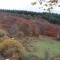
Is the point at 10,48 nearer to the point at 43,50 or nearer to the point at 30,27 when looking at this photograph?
the point at 43,50

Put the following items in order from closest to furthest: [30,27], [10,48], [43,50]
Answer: [10,48] → [43,50] → [30,27]

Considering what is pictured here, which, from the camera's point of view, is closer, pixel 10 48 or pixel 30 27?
pixel 10 48

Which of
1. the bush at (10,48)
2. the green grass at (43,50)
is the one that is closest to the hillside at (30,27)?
the green grass at (43,50)

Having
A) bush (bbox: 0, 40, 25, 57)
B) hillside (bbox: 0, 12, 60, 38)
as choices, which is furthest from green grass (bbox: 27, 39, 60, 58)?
hillside (bbox: 0, 12, 60, 38)

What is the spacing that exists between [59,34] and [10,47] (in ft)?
51.2

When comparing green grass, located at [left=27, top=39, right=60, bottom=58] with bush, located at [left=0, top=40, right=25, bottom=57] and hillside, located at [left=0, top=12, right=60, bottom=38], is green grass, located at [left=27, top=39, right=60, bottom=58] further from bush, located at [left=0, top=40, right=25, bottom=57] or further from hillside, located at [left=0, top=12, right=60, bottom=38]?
hillside, located at [left=0, top=12, right=60, bottom=38]

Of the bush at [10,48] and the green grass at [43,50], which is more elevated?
the bush at [10,48]

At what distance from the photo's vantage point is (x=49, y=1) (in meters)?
8.41

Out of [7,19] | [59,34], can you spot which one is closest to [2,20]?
[7,19]

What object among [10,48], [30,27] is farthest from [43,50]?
[30,27]

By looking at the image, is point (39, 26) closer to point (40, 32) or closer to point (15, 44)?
point (40, 32)

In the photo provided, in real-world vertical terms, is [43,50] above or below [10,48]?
below

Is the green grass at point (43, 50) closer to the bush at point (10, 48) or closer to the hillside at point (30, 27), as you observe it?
the bush at point (10, 48)

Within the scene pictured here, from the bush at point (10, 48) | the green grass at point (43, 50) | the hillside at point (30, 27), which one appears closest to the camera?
the bush at point (10, 48)
